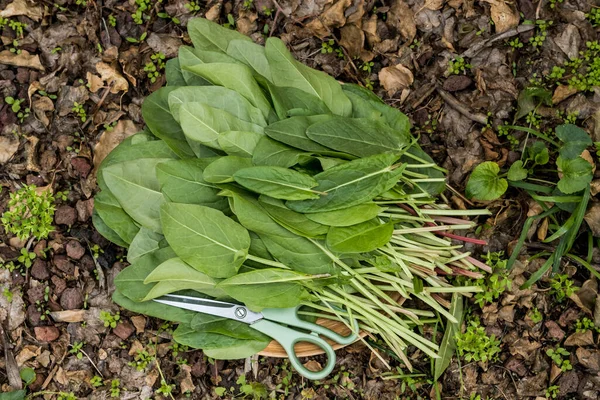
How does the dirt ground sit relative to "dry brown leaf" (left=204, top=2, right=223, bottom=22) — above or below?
below

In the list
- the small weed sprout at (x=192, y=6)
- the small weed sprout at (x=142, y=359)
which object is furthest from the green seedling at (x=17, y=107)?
the small weed sprout at (x=142, y=359)

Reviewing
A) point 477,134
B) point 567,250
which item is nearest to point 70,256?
point 477,134

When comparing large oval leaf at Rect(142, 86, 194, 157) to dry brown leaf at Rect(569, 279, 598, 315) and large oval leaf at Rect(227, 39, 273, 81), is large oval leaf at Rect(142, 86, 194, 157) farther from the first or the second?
dry brown leaf at Rect(569, 279, 598, 315)

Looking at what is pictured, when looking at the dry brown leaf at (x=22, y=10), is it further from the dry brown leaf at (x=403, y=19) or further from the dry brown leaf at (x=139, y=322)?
the dry brown leaf at (x=403, y=19)

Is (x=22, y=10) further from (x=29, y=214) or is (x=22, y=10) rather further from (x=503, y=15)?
(x=503, y=15)

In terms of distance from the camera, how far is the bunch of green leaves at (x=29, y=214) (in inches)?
79.7

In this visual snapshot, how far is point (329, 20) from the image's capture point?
2.10m

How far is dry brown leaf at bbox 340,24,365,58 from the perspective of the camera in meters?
2.11

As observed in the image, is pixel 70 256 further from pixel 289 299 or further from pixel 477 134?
pixel 477 134

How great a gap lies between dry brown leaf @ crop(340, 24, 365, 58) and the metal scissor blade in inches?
39.5

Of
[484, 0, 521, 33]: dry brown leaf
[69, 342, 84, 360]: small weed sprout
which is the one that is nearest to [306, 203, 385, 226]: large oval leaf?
[484, 0, 521, 33]: dry brown leaf

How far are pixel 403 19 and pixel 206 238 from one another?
43.0 inches

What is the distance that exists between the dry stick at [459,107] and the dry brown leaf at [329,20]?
434mm

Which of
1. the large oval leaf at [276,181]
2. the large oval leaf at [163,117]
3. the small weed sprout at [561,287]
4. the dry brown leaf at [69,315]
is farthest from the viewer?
the dry brown leaf at [69,315]
